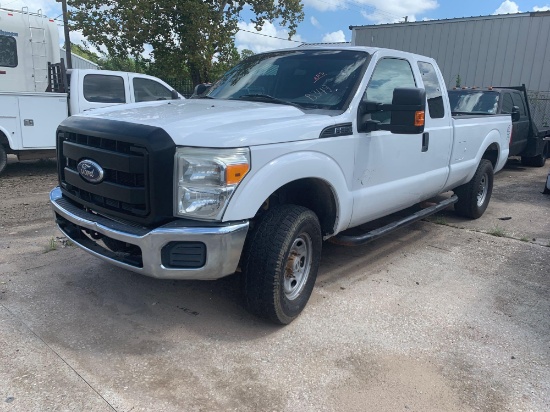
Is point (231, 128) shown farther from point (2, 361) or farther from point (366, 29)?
point (366, 29)

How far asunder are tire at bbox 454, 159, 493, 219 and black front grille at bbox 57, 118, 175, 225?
479 centimetres

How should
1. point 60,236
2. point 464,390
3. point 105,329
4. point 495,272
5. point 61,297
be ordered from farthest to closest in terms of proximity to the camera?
point 60,236 < point 495,272 < point 61,297 < point 105,329 < point 464,390

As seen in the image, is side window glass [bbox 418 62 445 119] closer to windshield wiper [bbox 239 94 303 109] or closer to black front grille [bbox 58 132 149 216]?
windshield wiper [bbox 239 94 303 109]

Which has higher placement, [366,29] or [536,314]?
[366,29]

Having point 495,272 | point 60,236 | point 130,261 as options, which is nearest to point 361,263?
point 495,272

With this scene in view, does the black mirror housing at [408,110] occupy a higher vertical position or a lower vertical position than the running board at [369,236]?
higher

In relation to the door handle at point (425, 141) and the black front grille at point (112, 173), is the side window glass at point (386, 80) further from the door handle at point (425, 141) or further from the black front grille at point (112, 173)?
the black front grille at point (112, 173)

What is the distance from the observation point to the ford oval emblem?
317 centimetres

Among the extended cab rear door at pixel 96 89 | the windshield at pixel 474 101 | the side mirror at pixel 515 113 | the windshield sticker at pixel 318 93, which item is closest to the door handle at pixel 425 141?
the windshield sticker at pixel 318 93

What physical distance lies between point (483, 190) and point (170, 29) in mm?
14959

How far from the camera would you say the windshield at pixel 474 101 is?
10180 millimetres

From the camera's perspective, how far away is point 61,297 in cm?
383

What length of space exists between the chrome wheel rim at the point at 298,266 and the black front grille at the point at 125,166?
39.7 inches

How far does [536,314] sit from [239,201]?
2704 millimetres
